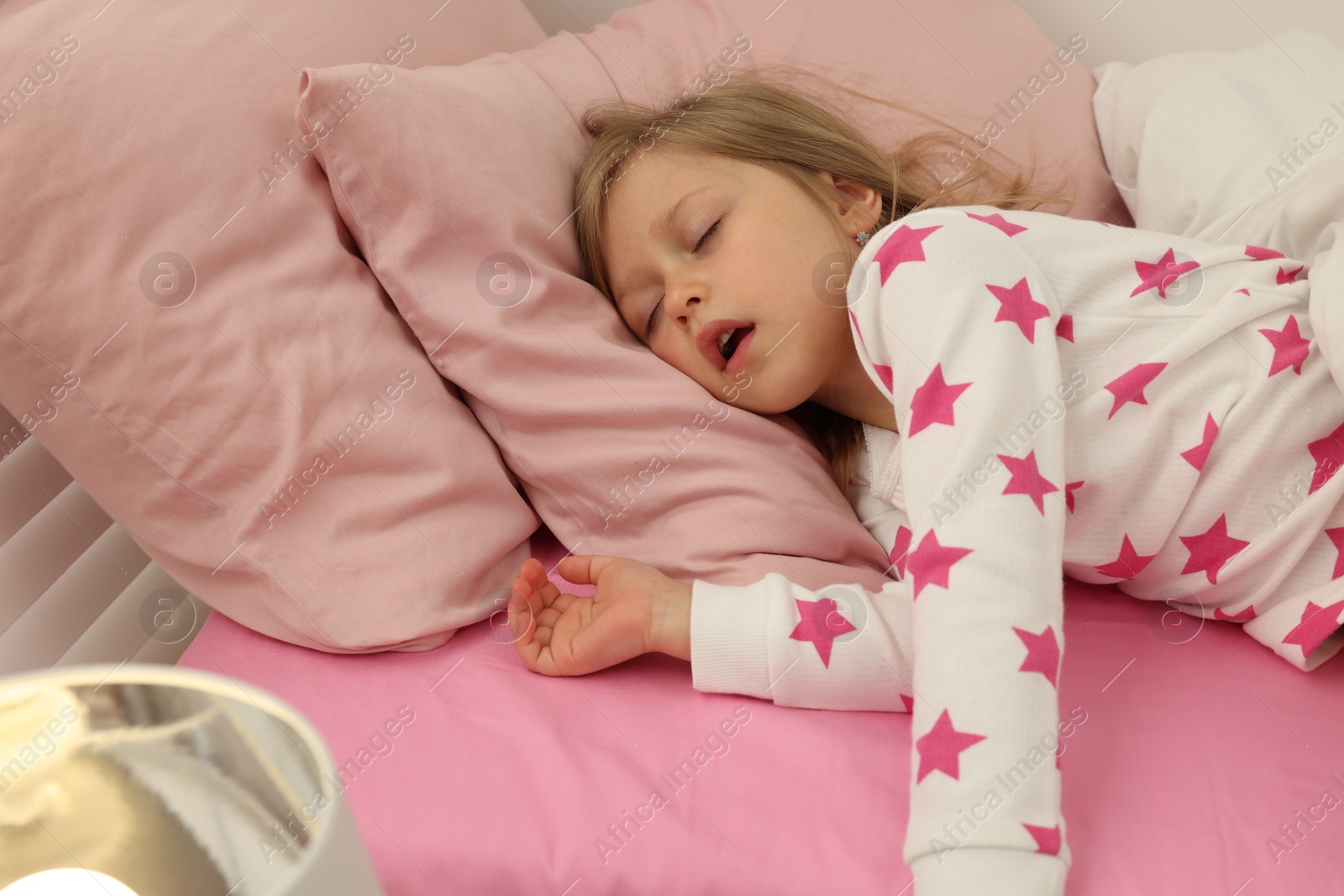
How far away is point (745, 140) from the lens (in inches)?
41.4

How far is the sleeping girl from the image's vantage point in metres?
0.68

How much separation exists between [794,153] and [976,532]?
0.53 meters

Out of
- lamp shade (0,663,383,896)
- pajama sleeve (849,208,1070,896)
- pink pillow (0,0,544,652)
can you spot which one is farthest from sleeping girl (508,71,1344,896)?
lamp shade (0,663,383,896)

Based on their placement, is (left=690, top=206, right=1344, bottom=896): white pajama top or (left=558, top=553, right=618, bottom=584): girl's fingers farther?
(left=558, top=553, right=618, bottom=584): girl's fingers

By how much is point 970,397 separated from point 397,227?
1.75 feet

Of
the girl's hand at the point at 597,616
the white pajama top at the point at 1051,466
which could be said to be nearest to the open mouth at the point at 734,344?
the white pajama top at the point at 1051,466

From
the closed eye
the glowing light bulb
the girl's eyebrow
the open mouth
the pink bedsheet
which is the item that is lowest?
the pink bedsheet

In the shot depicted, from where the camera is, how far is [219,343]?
83 cm

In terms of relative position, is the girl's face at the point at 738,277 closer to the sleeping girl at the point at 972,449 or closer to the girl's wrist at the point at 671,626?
the sleeping girl at the point at 972,449

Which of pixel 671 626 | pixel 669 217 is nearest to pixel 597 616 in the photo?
pixel 671 626

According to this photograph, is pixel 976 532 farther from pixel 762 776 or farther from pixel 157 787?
pixel 157 787

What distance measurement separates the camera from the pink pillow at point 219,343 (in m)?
0.80

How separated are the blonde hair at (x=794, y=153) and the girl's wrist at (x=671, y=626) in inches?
11.2

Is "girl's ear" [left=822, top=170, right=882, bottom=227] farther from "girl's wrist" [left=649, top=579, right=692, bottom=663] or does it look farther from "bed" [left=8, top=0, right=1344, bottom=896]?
"girl's wrist" [left=649, top=579, right=692, bottom=663]
